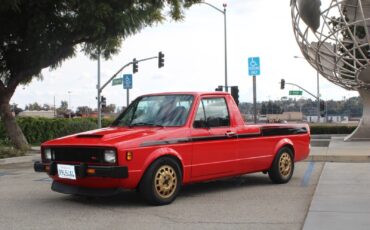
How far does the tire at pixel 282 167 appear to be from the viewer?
385 inches

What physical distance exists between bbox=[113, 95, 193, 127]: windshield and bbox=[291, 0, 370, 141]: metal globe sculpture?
39.4 feet

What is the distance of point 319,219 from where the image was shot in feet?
21.6

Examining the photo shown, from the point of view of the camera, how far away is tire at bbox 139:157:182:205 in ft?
24.4

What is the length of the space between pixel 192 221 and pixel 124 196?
7.23 ft

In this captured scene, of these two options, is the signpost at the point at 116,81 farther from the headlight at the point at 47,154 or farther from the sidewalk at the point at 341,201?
the headlight at the point at 47,154

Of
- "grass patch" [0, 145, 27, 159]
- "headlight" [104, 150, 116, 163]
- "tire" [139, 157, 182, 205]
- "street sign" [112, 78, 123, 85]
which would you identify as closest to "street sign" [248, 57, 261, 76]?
"grass patch" [0, 145, 27, 159]

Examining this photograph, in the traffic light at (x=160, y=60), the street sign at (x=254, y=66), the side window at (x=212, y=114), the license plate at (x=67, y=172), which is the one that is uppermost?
the traffic light at (x=160, y=60)

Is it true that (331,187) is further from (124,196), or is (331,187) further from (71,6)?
(71,6)

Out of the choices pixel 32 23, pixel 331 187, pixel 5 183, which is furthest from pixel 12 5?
pixel 331 187

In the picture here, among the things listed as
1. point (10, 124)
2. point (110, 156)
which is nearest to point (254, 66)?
point (10, 124)

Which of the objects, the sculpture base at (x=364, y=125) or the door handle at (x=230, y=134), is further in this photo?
the sculpture base at (x=364, y=125)

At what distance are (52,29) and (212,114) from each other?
10632 millimetres

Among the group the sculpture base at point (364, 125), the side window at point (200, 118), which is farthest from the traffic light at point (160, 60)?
the side window at point (200, 118)

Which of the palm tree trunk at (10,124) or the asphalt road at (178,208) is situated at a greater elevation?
the palm tree trunk at (10,124)
